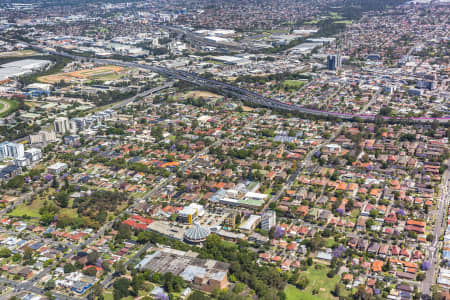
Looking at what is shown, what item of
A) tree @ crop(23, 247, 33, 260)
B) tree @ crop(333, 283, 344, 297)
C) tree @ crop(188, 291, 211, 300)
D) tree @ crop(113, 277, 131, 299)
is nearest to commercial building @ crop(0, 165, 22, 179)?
tree @ crop(23, 247, 33, 260)

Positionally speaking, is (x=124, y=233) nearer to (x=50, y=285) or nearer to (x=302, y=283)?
(x=50, y=285)

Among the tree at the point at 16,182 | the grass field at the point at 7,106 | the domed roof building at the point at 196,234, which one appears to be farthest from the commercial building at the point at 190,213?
the grass field at the point at 7,106

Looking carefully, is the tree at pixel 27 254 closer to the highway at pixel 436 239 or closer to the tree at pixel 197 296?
the tree at pixel 197 296

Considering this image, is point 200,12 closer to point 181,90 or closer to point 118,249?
point 181,90

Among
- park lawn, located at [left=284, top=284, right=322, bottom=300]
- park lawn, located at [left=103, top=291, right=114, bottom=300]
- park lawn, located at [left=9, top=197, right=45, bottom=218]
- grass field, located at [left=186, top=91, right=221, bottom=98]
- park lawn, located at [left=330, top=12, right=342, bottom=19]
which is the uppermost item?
park lawn, located at [left=330, top=12, right=342, bottom=19]

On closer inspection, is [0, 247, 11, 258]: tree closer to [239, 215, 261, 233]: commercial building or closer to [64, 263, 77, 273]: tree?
[64, 263, 77, 273]: tree

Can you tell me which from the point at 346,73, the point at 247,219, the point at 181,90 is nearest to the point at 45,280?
the point at 247,219
